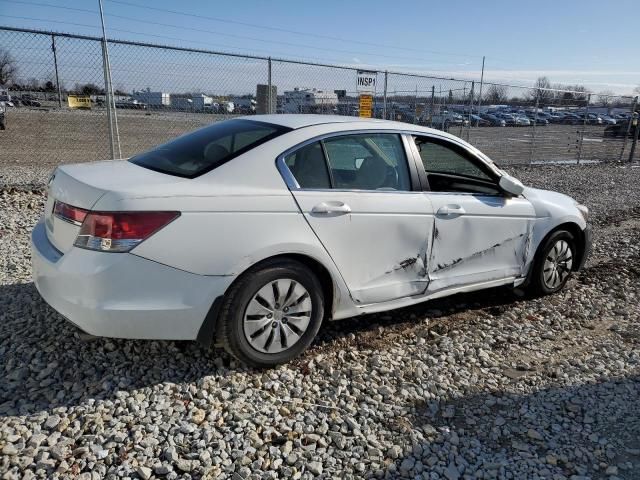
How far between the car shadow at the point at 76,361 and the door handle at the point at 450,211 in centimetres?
106

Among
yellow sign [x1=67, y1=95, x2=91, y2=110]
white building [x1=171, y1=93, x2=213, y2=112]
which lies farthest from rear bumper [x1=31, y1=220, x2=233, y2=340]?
white building [x1=171, y1=93, x2=213, y2=112]

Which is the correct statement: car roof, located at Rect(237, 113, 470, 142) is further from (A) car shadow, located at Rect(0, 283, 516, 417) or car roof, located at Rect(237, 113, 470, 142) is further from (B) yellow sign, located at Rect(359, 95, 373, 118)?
(B) yellow sign, located at Rect(359, 95, 373, 118)

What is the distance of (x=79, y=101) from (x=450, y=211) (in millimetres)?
5998

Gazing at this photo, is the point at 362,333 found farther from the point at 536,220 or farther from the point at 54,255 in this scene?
the point at 54,255

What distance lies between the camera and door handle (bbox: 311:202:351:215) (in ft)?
11.0

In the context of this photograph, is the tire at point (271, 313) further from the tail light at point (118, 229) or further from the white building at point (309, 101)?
the white building at point (309, 101)

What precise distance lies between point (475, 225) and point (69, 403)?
3024 mm

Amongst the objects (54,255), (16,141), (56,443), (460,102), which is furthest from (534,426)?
(16,141)

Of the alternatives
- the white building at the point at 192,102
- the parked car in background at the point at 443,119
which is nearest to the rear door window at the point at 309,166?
the white building at the point at 192,102

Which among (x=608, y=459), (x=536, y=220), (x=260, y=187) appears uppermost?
(x=260, y=187)

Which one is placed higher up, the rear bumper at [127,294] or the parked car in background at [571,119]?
the parked car in background at [571,119]

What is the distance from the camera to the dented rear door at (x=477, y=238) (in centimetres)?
396

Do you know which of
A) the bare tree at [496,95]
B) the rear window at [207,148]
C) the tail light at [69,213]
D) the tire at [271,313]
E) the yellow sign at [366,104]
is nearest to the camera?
the tail light at [69,213]

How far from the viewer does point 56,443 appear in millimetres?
2590
